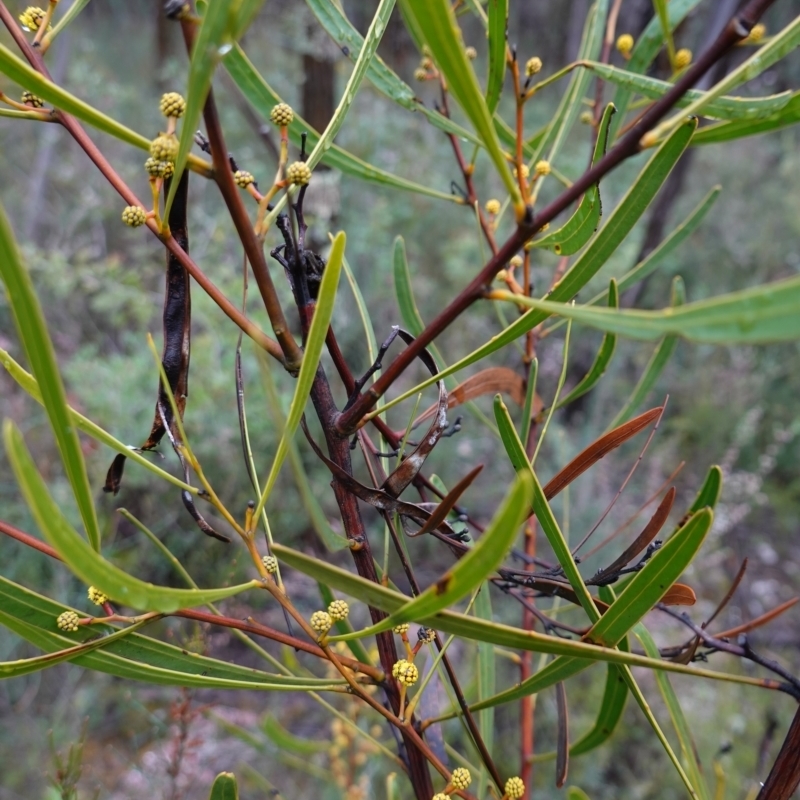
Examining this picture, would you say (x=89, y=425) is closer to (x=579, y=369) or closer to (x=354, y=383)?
(x=354, y=383)

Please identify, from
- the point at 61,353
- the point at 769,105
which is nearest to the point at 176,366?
the point at 769,105

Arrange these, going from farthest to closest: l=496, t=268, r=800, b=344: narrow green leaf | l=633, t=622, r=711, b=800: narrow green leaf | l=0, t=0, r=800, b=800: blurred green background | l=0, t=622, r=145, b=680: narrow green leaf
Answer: l=0, t=0, r=800, b=800: blurred green background < l=633, t=622, r=711, b=800: narrow green leaf < l=0, t=622, r=145, b=680: narrow green leaf < l=496, t=268, r=800, b=344: narrow green leaf

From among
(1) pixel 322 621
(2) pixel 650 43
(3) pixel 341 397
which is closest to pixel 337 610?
(1) pixel 322 621

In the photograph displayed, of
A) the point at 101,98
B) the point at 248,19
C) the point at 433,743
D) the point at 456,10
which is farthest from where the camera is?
the point at 101,98

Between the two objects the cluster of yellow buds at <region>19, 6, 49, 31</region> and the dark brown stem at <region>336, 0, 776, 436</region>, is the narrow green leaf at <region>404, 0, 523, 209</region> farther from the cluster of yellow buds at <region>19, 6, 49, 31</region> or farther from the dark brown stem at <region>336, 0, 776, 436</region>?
the cluster of yellow buds at <region>19, 6, 49, 31</region>

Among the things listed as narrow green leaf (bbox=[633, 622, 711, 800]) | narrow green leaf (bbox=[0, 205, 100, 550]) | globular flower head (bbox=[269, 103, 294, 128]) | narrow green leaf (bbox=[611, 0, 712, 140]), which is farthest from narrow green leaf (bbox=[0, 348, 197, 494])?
narrow green leaf (bbox=[611, 0, 712, 140])

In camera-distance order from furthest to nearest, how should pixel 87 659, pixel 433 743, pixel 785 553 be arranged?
pixel 785 553
pixel 433 743
pixel 87 659
